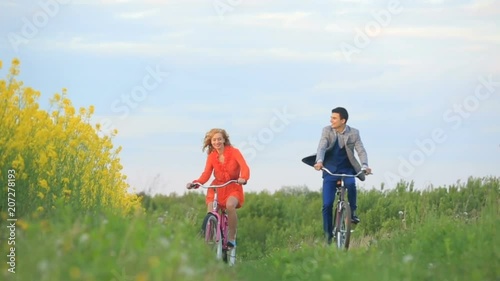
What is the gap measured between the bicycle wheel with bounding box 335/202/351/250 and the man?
8.4 inches

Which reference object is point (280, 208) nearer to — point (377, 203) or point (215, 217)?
point (377, 203)

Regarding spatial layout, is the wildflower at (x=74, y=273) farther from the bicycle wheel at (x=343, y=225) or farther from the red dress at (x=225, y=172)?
the bicycle wheel at (x=343, y=225)

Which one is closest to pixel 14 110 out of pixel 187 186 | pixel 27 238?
pixel 187 186

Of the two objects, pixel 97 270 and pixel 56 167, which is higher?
pixel 56 167

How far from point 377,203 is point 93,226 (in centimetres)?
1309

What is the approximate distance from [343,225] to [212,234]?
240cm

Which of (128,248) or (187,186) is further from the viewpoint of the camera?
(187,186)

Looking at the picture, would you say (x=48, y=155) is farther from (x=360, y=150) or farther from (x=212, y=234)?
(x=360, y=150)

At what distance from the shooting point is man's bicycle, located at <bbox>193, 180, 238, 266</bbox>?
1255 cm

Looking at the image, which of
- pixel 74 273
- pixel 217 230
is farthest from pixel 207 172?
pixel 74 273

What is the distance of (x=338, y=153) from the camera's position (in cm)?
1396

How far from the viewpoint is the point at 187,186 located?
12719 millimetres

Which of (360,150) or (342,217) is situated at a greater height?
(360,150)

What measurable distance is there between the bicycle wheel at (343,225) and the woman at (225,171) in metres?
1.68
